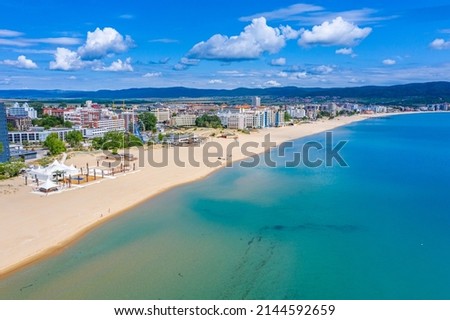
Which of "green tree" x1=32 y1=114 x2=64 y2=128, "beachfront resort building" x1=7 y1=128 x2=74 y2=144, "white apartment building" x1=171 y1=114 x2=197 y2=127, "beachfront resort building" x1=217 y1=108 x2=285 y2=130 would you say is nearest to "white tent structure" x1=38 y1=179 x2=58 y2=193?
"beachfront resort building" x1=7 y1=128 x2=74 y2=144

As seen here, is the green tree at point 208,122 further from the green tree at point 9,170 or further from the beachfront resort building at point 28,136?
the green tree at point 9,170

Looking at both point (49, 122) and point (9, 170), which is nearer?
point (9, 170)

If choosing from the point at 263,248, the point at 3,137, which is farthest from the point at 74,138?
the point at 263,248

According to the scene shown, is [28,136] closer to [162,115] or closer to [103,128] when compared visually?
[103,128]

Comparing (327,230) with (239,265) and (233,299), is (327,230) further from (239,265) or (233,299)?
(233,299)

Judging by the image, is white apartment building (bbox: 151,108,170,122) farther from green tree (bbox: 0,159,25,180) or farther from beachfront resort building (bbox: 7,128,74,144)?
green tree (bbox: 0,159,25,180)

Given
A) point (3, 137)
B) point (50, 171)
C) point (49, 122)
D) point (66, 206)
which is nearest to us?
point (66, 206)
